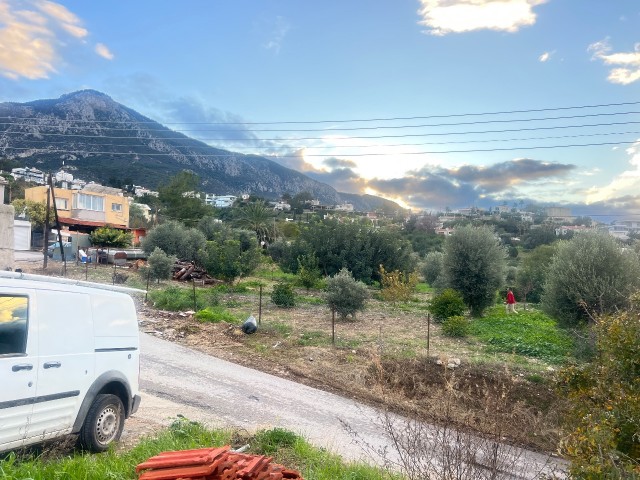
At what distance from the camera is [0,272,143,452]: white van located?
5.15 m

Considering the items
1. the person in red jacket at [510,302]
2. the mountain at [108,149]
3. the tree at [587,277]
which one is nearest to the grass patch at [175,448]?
the tree at [587,277]

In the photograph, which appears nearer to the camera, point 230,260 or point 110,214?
point 230,260

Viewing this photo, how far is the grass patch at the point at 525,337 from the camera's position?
1611 centimetres

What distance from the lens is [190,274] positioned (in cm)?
3294

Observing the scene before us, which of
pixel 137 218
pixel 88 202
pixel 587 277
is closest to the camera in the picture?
pixel 587 277

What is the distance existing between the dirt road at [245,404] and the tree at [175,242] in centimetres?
2534

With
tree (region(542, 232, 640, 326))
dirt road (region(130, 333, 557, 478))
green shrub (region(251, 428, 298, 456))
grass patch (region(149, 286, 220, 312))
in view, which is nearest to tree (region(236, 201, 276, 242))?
grass patch (region(149, 286, 220, 312))

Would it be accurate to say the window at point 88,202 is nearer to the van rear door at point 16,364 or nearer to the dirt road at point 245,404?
the dirt road at point 245,404

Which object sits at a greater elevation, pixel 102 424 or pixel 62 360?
pixel 62 360

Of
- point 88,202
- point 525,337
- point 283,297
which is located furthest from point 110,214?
point 525,337

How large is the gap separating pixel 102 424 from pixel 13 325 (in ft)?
5.99

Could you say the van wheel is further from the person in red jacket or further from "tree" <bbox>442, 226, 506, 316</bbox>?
the person in red jacket

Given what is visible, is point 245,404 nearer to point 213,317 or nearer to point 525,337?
point 213,317

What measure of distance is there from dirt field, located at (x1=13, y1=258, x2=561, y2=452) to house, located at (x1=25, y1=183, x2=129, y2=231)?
48.5 meters
